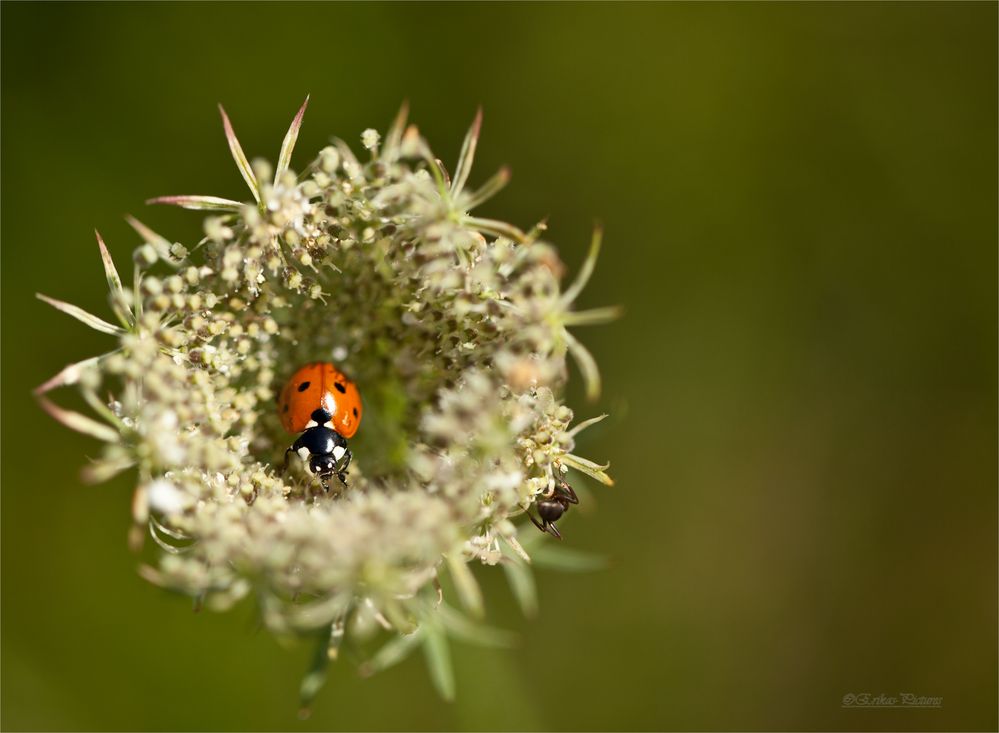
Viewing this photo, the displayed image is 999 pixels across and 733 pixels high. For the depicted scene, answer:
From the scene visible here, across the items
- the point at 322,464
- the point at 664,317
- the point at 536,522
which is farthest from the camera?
the point at 664,317

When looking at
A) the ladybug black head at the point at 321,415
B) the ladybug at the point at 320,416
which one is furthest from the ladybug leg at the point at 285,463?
the ladybug black head at the point at 321,415

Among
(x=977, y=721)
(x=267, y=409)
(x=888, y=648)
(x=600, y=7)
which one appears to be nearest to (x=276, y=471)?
(x=267, y=409)

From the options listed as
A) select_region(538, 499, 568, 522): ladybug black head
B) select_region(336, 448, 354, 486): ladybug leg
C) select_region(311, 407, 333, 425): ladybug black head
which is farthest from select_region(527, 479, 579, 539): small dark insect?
select_region(311, 407, 333, 425): ladybug black head

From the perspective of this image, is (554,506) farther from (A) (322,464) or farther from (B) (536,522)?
(A) (322,464)

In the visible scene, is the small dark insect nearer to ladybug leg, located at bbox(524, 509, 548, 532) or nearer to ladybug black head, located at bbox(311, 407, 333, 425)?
ladybug leg, located at bbox(524, 509, 548, 532)

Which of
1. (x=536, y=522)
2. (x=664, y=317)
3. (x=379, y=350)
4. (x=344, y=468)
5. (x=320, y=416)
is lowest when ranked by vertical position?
(x=536, y=522)

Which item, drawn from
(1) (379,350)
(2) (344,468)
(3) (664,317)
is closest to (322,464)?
(2) (344,468)
